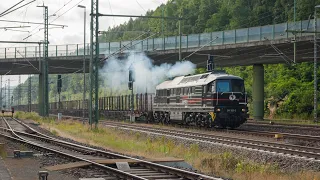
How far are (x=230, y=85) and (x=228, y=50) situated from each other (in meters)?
15.8

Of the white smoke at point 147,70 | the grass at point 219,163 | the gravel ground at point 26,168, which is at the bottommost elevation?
the grass at point 219,163

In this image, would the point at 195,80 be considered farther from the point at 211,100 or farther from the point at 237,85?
the point at 237,85

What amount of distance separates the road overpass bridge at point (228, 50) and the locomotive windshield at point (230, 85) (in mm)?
5806

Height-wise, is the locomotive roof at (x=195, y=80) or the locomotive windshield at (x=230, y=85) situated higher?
the locomotive roof at (x=195, y=80)

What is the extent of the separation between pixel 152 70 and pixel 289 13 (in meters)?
37.6

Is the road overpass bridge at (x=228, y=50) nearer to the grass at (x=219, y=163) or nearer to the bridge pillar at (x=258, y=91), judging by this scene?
the bridge pillar at (x=258, y=91)

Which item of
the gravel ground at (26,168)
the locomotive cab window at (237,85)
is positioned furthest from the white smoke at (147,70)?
the gravel ground at (26,168)

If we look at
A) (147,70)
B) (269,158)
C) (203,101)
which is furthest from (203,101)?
(147,70)

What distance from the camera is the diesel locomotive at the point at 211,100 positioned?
107 feet

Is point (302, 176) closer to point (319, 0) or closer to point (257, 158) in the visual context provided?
point (257, 158)

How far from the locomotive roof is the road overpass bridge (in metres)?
4.50

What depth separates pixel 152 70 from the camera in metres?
53.2

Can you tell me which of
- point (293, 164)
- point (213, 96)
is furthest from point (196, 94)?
point (293, 164)

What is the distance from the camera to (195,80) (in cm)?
3566
